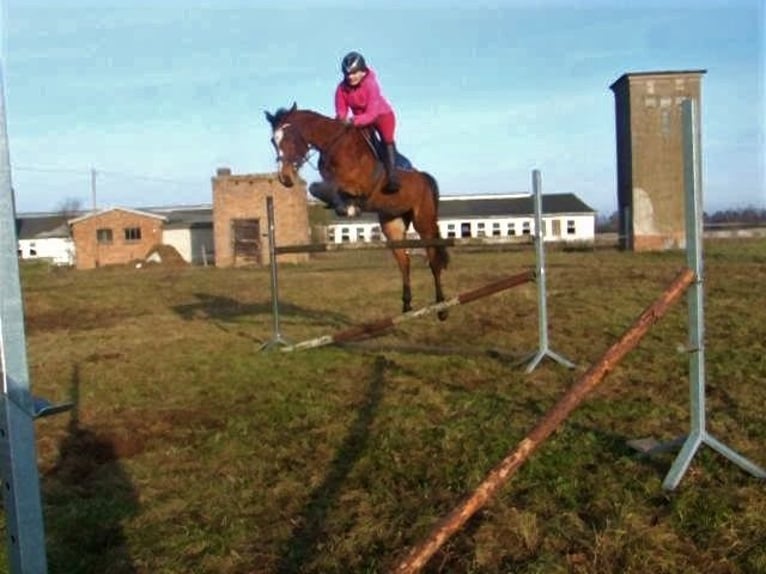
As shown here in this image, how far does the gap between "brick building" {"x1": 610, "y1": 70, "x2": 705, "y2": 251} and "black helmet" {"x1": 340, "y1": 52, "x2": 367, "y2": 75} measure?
28.8 metres

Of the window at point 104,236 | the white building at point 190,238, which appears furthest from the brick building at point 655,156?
the window at point 104,236

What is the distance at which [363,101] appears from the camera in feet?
24.4

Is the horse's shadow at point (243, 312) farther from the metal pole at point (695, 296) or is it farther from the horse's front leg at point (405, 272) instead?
the metal pole at point (695, 296)

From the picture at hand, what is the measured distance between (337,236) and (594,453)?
187 feet

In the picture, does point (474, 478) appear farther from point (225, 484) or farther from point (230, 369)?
point (230, 369)

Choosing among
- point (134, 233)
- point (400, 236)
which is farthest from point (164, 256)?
point (400, 236)

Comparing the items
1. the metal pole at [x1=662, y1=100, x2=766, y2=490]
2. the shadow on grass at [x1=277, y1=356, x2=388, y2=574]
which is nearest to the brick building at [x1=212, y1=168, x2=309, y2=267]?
the shadow on grass at [x1=277, y1=356, x2=388, y2=574]

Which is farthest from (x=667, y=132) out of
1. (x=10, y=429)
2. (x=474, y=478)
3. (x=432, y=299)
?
(x=10, y=429)

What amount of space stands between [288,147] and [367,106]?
33.8 inches

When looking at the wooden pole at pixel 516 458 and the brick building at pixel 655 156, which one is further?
the brick building at pixel 655 156

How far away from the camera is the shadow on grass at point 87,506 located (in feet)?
12.4

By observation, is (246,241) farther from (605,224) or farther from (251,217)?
(605,224)

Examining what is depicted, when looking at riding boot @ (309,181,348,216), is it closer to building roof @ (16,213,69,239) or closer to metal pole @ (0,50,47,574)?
metal pole @ (0,50,47,574)

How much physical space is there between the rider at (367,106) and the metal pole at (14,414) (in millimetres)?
5315
